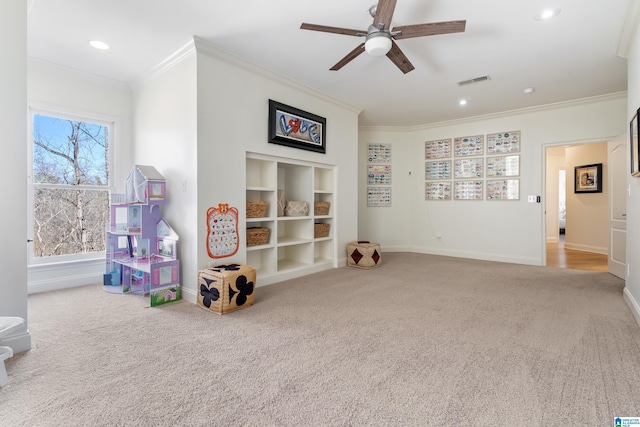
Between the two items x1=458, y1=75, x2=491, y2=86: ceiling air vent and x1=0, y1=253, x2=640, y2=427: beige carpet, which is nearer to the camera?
x1=0, y1=253, x2=640, y2=427: beige carpet

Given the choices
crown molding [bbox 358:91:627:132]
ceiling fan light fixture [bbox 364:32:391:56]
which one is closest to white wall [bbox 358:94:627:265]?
crown molding [bbox 358:91:627:132]

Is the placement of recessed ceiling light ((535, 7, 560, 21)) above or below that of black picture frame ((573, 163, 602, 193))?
above

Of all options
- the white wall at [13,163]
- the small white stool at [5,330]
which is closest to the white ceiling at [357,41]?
the white wall at [13,163]

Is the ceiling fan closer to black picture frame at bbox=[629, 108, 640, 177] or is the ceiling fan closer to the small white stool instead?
black picture frame at bbox=[629, 108, 640, 177]

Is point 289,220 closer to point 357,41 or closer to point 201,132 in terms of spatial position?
point 201,132

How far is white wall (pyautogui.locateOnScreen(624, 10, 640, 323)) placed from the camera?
2701mm

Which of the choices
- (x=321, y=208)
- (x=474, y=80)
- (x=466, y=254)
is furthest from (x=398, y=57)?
(x=466, y=254)

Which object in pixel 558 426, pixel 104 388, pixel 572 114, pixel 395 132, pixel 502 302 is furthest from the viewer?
pixel 395 132

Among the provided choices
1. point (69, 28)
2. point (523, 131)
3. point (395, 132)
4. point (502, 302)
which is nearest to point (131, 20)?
point (69, 28)

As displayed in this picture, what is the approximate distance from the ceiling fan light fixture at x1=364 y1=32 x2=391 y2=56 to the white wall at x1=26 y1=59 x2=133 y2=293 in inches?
134

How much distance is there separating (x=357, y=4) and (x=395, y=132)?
4.14 meters

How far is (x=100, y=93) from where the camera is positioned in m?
3.96

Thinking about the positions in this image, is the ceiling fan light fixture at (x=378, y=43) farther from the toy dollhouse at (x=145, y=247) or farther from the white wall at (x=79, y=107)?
Result: the white wall at (x=79, y=107)

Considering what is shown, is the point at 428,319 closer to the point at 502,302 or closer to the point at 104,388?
the point at 502,302
